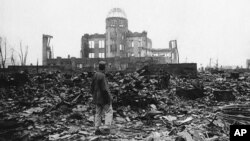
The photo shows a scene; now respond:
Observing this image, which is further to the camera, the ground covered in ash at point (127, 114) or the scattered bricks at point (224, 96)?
the scattered bricks at point (224, 96)

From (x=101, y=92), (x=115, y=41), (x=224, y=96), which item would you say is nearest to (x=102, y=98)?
(x=101, y=92)

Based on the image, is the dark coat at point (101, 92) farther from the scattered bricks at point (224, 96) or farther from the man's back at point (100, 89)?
the scattered bricks at point (224, 96)

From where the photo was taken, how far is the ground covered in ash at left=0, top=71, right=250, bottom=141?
17.7 feet

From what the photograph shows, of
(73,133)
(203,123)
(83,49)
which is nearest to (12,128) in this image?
(73,133)

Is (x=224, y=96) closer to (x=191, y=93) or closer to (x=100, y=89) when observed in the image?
(x=191, y=93)

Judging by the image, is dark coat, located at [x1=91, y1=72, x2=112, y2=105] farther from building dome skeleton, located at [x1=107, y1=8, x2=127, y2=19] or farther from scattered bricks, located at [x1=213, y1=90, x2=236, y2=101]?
building dome skeleton, located at [x1=107, y1=8, x2=127, y2=19]

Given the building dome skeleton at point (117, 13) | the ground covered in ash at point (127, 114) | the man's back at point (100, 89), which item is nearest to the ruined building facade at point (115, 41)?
the building dome skeleton at point (117, 13)

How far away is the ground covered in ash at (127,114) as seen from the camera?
5395 mm

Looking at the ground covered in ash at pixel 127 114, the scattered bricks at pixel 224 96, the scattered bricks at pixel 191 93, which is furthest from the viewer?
the scattered bricks at pixel 191 93

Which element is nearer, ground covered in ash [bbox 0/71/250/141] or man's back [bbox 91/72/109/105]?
ground covered in ash [bbox 0/71/250/141]

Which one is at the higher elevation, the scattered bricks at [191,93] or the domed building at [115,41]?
the domed building at [115,41]

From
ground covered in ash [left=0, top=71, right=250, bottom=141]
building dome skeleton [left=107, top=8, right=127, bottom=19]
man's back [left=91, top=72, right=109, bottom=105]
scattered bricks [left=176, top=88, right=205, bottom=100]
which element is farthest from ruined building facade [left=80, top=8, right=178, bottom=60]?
man's back [left=91, top=72, right=109, bottom=105]

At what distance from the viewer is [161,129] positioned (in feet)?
19.7

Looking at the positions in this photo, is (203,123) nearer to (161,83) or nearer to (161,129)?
(161,129)
